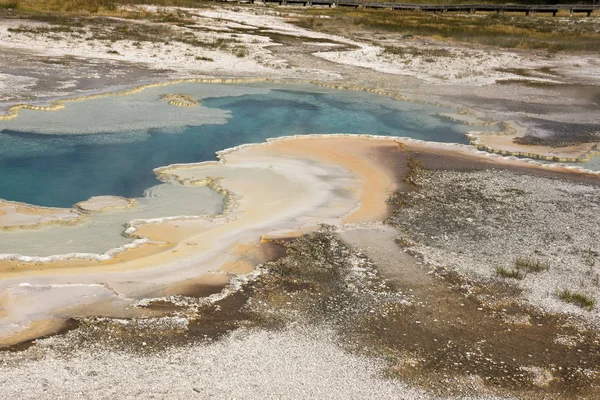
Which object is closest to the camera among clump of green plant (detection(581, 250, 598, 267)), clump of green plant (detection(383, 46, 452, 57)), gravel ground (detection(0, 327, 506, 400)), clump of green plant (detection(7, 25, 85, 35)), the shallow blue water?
gravel ground (detection(0, 327, 506, 400))

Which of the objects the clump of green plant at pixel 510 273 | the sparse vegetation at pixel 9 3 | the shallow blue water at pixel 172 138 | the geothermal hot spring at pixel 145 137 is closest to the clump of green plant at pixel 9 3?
the sparse vegetation at pixel 9 3

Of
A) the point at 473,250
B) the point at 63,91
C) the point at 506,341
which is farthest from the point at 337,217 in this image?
the point at 63,91

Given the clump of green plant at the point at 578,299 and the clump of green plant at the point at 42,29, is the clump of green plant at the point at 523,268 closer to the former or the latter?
the clump of green plant at the point at 578,299

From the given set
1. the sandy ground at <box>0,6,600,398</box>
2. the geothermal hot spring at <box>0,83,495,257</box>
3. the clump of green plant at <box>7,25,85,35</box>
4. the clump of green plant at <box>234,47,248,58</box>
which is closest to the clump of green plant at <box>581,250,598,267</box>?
the sandy ground at <box>0,6,600,398</box>

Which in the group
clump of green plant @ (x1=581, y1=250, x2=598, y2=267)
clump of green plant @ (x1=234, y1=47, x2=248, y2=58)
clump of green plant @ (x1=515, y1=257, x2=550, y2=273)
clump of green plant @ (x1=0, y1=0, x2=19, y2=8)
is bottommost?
clump of green plant @ (x1=515, y1=257, x2=550, y2=273)

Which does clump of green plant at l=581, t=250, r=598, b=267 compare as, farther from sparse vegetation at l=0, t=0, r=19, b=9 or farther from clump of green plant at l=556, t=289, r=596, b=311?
sparse vegetation at l=0, t=0, r=19, b=9

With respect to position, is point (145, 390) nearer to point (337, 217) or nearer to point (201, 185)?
point (337, 217)
